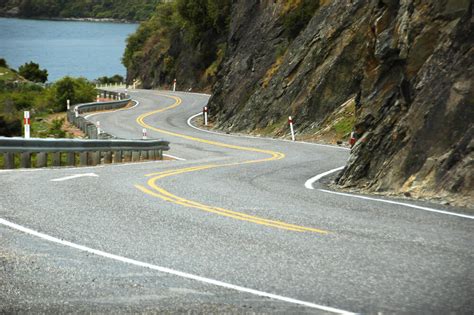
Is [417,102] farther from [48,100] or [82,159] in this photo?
[48,100]

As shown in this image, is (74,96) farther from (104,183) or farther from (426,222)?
(426,222)

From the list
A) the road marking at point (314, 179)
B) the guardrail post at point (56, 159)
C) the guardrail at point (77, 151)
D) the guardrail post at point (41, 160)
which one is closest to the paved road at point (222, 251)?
the road marking at point (314, 179)

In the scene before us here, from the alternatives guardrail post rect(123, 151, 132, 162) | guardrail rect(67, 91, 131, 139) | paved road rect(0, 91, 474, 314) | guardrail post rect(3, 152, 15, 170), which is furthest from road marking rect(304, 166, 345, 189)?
guardrail rect(67, 91, 131, 139)

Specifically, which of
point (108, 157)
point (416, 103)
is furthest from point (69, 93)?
point (416, 103)

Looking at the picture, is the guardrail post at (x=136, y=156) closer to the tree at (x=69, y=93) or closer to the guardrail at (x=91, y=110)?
the guardrail at (x=91, y=110)

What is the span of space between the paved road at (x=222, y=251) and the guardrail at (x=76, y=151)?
387 centimetres

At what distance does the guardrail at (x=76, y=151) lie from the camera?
19062 mm

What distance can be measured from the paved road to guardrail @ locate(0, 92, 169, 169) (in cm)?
387

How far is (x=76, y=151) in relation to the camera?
21.6 meters

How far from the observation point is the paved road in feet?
22.4

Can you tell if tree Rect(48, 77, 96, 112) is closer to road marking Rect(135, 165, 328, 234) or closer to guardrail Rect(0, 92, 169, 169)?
guardrail Rect(0, 92, 169, 169)

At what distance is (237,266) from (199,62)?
73672 mm

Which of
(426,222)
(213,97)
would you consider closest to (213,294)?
(426,222)

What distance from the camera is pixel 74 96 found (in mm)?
64000
